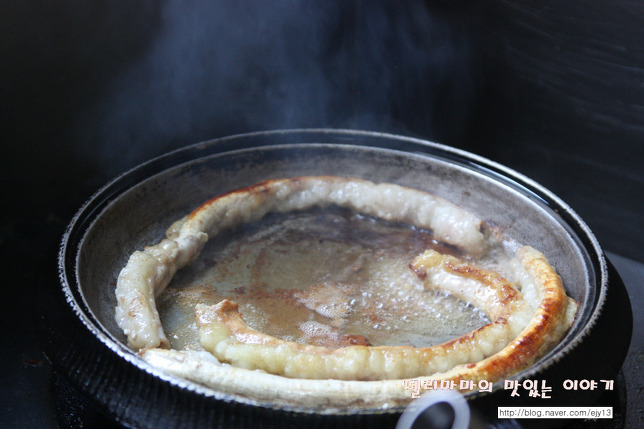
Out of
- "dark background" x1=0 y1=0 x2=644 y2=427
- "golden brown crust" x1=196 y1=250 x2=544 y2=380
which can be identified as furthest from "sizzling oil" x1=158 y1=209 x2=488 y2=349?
"dark background" x1=0 y1=0 x2=644 y2=427

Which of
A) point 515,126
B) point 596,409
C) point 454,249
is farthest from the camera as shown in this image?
point 515,126

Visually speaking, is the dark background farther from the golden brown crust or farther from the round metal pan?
the golden brown crust

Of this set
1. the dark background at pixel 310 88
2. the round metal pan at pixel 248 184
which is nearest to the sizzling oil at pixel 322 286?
the round metal pan at pixel 248 184

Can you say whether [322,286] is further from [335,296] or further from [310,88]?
[310,88]

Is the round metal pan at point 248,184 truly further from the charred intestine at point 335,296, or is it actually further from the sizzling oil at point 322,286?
the sizzling oil at point 322,286

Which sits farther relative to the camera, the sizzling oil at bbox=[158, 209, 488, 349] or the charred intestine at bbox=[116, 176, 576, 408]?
the sizzling oil at bbox=[158, 209, 488, 349]

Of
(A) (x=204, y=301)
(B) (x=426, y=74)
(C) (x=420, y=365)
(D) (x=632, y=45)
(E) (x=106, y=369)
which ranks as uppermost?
(D) (x=632, y=45)

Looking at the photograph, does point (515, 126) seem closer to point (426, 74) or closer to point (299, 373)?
point (426, 74)

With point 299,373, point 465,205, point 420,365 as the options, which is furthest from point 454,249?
point 299,373
